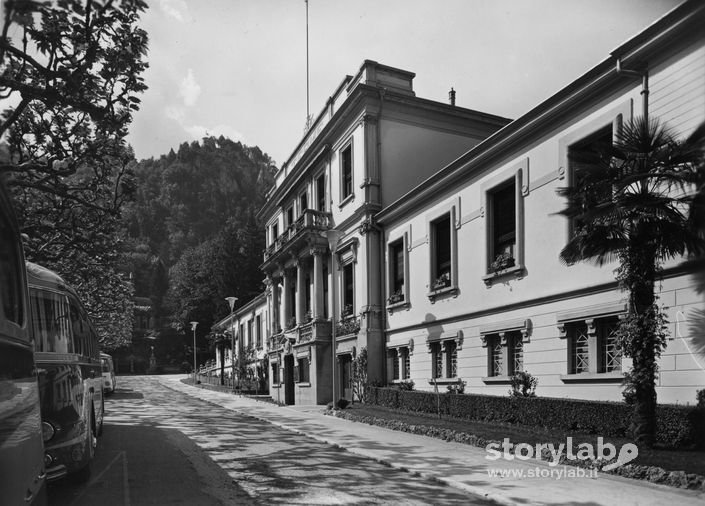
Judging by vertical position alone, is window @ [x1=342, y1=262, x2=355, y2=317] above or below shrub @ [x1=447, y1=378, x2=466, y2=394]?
above

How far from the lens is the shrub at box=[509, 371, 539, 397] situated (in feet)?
47.9

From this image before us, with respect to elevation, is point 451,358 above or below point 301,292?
below

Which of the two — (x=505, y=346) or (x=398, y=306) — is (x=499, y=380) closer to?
(x=505, y=346)

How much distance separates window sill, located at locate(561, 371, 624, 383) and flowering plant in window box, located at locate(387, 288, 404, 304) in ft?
31.3

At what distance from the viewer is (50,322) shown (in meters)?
8.33

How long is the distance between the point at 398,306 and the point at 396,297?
0.39 metres

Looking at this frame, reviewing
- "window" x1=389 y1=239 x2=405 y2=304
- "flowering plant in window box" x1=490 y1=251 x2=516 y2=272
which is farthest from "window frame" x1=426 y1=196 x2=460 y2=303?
"window" x1=389 y1=239 x2=405 y2=304

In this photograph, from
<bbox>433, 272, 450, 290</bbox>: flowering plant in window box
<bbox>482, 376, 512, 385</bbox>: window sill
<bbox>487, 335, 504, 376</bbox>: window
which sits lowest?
<bbox>482, 376, 512, 385</bbox>: window sill

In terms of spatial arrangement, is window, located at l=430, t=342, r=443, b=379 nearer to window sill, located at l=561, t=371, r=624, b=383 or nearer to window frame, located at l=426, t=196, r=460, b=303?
window frame, located at l=426, t=196, r=460, b=303

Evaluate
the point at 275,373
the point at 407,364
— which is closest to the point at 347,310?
the point at 407,364

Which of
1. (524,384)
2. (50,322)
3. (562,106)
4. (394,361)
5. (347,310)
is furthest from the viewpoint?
(347,310)

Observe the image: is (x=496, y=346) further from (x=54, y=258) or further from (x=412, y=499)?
(x=54, y=258)

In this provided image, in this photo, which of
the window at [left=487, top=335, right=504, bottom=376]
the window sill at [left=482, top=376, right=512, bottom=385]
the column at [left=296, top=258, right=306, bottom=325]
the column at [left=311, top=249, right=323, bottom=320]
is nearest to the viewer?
the window sill at [left=482, top=376, right=512, bottom=385]

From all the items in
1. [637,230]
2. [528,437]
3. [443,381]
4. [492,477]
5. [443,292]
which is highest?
[637,230]
